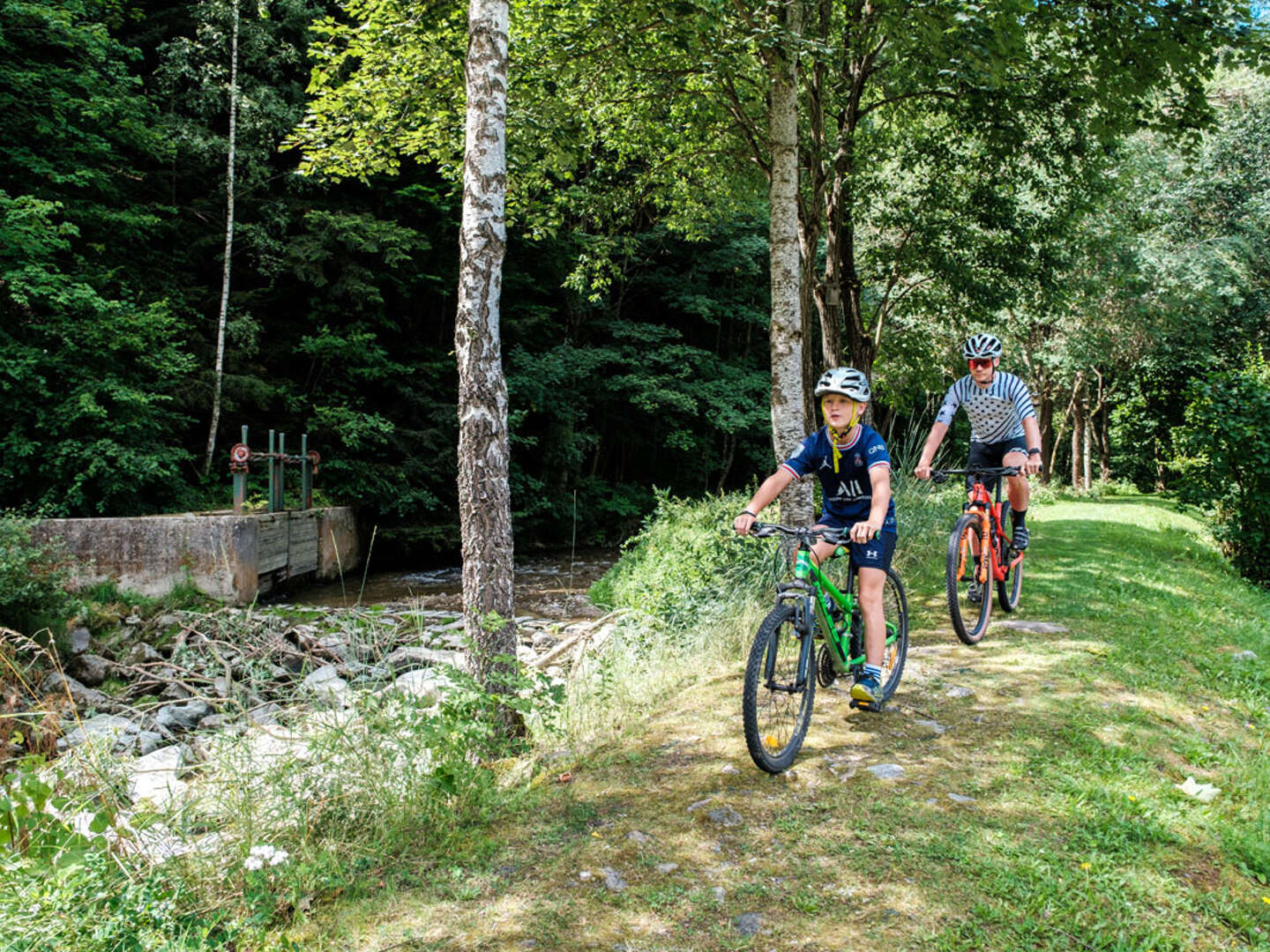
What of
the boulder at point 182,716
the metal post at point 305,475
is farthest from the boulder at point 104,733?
the metal post at point 305,475

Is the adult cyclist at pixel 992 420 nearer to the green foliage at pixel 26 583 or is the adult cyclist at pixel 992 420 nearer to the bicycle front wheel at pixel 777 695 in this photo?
the bicycle front wheel at pixel 777 695

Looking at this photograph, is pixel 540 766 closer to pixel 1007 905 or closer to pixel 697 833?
pixel 697 833

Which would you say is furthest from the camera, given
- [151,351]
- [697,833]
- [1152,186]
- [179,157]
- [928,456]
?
[1152,186]

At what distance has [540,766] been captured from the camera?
445cm

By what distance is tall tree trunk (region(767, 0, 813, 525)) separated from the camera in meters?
8.07

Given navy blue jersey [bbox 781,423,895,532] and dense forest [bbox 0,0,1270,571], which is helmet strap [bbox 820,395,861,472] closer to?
navy blue jersey [bbox 781,423,895,532]

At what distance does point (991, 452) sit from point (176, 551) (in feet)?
41.7

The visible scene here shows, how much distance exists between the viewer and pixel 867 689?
15.0 feet

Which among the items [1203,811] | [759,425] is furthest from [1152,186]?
[1203,811]

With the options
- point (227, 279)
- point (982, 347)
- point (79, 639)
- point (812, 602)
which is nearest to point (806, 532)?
point (812, 602)

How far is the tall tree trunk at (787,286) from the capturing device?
26.5ft

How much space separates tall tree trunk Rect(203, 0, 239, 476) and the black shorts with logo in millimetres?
16322

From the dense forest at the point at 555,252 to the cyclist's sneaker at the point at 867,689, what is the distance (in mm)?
4984

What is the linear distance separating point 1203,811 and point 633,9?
7841 mm
